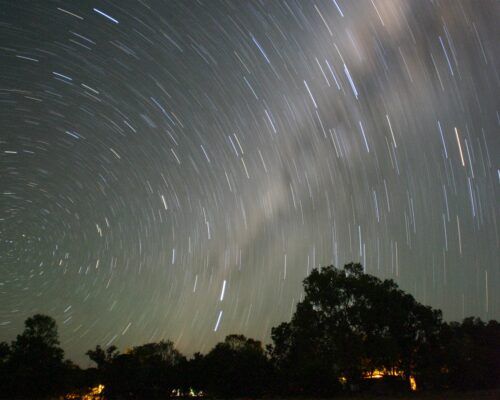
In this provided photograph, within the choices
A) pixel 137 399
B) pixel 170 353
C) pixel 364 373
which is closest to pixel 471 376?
pixel 364 373

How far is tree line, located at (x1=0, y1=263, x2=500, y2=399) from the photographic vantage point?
3303cm

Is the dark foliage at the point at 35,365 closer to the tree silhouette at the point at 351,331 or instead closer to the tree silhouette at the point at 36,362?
the tree silhouette at the point at 36,362

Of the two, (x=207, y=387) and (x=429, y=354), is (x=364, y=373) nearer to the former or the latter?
(x=429, y=354)

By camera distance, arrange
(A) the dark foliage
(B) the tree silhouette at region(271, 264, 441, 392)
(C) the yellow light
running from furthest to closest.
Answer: (C) the yellow light
(A) the dark foliage
(B) the tree silhouette at region(271, 264, 441, 392)

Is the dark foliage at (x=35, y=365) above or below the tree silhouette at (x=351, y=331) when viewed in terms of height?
below

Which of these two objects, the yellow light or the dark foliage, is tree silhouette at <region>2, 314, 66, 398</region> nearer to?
the dark foliage

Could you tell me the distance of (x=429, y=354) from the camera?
36375 mm

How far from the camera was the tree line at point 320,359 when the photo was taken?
33031 mm

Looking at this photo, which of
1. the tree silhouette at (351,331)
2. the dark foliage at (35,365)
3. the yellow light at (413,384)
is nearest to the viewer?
the tree silhouette at (351,331)

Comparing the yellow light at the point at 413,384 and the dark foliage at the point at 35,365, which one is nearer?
the dark foliage at the point at 35,365

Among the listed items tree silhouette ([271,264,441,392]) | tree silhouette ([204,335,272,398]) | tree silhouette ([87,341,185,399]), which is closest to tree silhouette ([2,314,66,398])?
tree silhouette ([87,341,185,399])

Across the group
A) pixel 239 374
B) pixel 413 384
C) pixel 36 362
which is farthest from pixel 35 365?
pixel 413 384

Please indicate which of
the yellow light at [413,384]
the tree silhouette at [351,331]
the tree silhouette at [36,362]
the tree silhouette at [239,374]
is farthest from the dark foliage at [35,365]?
the yellow light at [413,384]

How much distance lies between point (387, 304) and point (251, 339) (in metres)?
30.5
